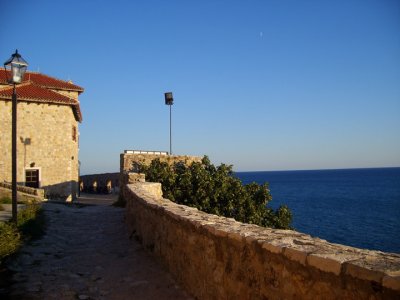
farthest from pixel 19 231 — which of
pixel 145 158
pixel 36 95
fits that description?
pixel 36 95

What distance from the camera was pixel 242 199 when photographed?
17406mm

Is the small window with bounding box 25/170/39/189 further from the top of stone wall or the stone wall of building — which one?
the top of stone wall

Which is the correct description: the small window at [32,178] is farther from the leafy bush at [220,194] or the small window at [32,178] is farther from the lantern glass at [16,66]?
the lantern glass at [16,66]

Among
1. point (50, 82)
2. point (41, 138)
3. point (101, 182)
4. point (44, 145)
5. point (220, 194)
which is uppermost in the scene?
point (50, 82)

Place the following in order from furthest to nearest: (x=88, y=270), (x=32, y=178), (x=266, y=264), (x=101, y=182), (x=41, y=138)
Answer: (x=101, y=182)
(x=41, y=138)
(x=32, y=178)
(x=88, y=270)
(x=266, y=264)

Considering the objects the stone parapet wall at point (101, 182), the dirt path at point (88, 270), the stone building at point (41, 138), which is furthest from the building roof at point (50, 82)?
the dirt path at point (88, 270)

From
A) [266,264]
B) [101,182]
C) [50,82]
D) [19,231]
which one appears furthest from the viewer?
[101,182]

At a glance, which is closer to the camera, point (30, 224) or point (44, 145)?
point (30, 224)

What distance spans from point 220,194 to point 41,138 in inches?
463

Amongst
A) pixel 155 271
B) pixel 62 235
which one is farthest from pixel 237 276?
pixel 62 235

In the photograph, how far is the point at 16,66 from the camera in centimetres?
781

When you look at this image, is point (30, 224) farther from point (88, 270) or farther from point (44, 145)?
point (44, 145)

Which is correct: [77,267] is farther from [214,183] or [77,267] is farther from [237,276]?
[214,183]

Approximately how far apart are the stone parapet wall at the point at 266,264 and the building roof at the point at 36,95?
1884 centimetres
